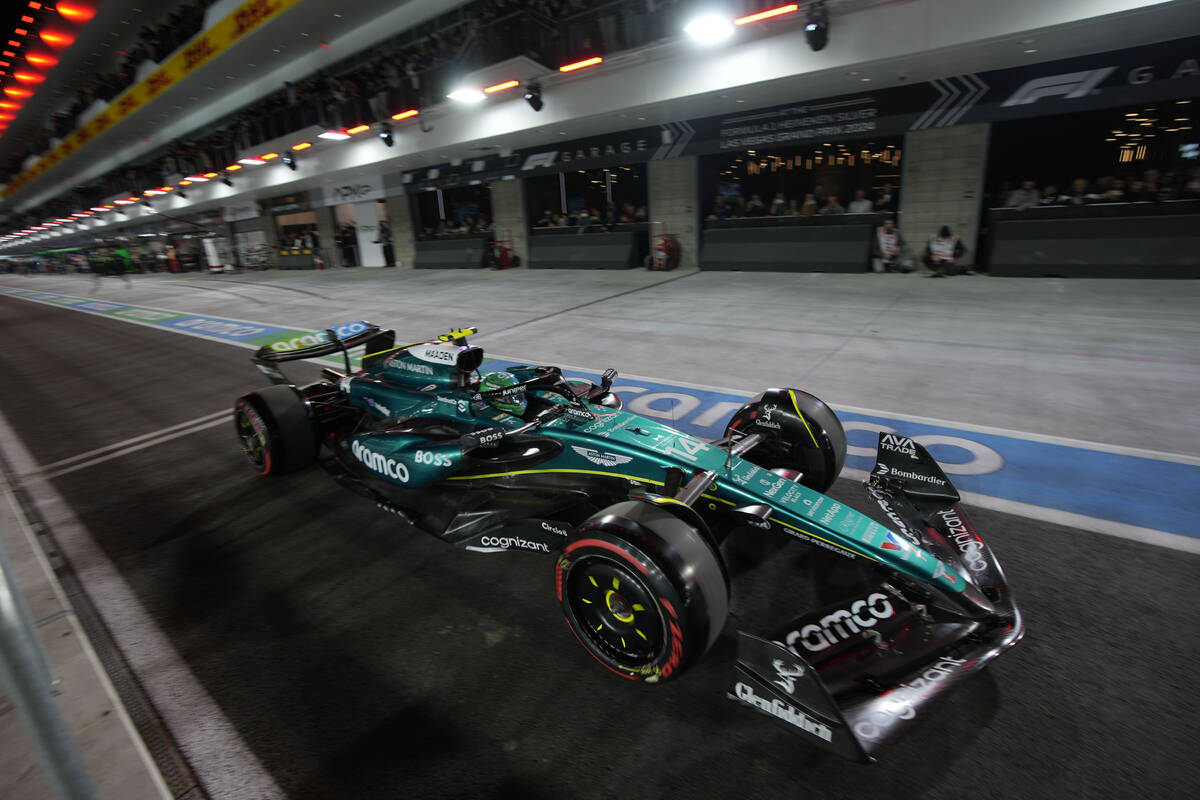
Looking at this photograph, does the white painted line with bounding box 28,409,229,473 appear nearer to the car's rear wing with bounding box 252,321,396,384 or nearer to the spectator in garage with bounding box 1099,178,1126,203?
the car's rear wing with bounding box 252,321,396,384

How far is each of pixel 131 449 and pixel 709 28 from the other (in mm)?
11973

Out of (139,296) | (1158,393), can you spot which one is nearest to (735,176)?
(1158,393)

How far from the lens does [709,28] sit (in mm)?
11445

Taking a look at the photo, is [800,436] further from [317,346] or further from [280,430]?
[317,346]

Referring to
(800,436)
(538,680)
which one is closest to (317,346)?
(538,680)

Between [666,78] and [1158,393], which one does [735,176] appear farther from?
[1158,393]

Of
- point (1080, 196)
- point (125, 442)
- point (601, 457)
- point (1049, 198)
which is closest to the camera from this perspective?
point (601, 457)

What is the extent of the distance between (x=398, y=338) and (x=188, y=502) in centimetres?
579

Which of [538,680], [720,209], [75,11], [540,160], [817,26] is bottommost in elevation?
[538,680]

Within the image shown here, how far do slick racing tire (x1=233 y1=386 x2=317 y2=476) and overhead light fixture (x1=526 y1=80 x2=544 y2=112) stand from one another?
1378cm

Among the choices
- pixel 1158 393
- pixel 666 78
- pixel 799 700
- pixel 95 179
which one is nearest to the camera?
pixel 799 700

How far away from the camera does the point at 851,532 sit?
2418 millimetres

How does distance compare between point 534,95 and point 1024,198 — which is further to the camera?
point 534,95

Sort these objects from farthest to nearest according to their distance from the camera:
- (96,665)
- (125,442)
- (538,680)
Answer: (125,442), (96,665), (538,680)
